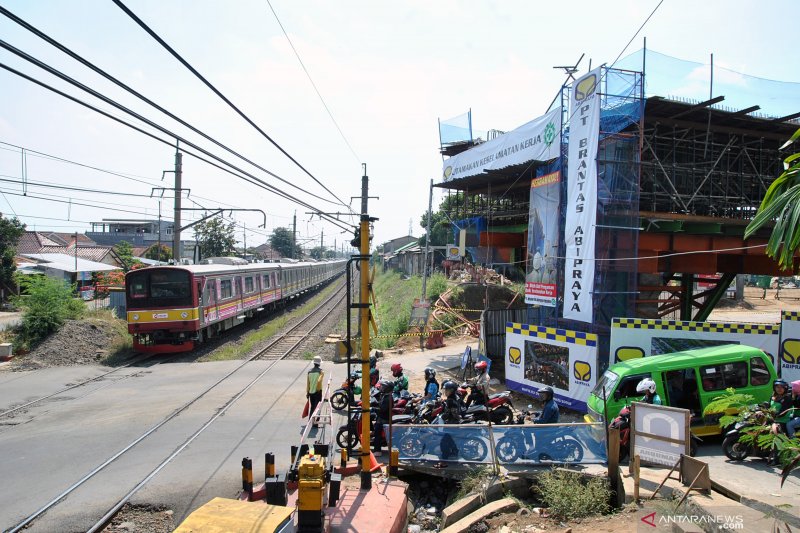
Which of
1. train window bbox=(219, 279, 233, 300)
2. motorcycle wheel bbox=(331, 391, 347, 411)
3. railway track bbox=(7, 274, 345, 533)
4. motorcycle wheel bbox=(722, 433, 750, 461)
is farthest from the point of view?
train window bbox=(219, 279, 233, 300)

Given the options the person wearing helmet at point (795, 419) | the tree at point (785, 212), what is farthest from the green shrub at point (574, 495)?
the tree at point (785, 212)

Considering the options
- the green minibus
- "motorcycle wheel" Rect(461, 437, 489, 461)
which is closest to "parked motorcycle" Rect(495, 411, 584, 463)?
"motorcycle wheel" Rect(461, 437, 489, 461)

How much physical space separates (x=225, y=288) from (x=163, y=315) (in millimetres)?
4205

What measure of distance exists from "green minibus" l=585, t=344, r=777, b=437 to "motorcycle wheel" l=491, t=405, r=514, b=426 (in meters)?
1.32

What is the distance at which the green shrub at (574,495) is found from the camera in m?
6.41

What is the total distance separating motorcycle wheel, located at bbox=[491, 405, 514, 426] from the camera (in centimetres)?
946

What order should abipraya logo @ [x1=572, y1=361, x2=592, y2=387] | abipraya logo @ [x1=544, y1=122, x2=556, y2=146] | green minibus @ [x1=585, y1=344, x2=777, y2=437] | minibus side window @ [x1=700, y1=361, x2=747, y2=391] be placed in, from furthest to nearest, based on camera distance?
abipraya logo @ [x1=544, y1=122, x2=556, y2=146]
abipraya logo @ [x1=572, y1=361, x2=592, y2=387]
minibus side window @ [x1=700, y1=361, x2=747, y2=391]
green minibus @ [x1=585, y1=344, x2=777, y2=437]

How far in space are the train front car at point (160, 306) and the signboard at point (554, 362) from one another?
11.1 meters

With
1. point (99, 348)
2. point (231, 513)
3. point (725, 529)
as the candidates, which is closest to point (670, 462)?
point (725, 529)

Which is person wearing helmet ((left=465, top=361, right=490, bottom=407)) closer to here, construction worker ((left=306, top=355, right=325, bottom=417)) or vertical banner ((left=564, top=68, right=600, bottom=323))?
construction worker ((left=306, top=355, right=325, bottom=417))

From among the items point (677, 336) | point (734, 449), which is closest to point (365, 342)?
point (734, 449)

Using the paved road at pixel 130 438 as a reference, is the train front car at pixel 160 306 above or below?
above

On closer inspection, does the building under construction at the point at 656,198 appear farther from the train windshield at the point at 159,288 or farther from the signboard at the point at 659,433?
the train windshield at the point at 159,288

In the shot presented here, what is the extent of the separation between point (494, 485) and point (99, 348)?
15866mm
